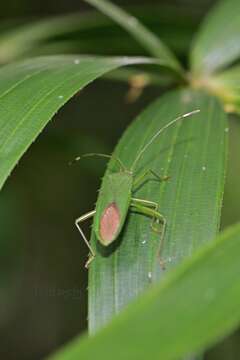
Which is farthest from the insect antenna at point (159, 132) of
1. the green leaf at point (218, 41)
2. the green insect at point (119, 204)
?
the green leaf at point (218, 41)

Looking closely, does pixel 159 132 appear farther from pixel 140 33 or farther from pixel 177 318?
pixel 177 318

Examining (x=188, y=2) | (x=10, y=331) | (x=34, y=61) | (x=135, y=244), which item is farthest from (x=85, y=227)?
(x=135, y=244)

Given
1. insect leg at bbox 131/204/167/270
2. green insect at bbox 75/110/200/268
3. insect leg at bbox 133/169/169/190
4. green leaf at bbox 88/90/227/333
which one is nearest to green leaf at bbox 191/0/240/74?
green leaf at bbox 88/90/227/333

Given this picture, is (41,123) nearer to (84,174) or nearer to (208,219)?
(208,219)

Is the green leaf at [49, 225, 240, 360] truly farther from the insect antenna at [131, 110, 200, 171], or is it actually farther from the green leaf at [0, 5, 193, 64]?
the green leaf at [0, 5, 193, 64]

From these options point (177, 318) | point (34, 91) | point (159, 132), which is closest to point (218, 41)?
point (159, 132)

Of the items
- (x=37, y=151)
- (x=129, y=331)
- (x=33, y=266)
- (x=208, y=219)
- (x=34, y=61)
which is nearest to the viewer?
(x=129, y=331)

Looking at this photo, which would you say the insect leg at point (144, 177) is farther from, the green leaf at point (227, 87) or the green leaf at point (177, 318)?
the green leaf at point (177, 318)
